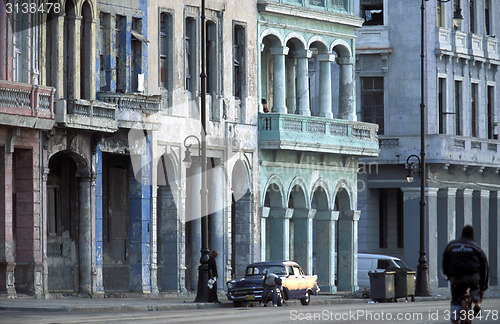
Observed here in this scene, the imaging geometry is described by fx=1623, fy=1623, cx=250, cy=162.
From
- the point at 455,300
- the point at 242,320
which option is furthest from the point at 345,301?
the point at 455,300

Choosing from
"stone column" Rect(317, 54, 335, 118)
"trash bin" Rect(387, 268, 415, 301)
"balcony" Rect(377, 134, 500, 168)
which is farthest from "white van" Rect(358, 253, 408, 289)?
"trash bin" Rect(387, 268, 415, 301)

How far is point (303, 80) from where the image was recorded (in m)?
60.3

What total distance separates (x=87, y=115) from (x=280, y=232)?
45.0 feet

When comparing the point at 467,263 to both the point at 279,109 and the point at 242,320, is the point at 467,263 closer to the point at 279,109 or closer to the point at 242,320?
the point at 242,320

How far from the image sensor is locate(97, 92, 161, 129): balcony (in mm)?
48984

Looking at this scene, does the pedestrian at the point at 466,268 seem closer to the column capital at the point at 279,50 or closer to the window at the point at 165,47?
the window at the point at 165,47

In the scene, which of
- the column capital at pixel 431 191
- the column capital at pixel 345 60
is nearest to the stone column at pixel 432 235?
the column capital at pixel 431 191

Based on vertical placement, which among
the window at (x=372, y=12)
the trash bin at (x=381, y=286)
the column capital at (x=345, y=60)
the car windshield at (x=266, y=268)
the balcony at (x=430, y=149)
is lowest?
the trash bin at (x=381, y=286)

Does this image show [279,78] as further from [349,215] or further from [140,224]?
[140,224]

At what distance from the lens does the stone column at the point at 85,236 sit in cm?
4841

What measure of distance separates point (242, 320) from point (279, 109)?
86.5 ft

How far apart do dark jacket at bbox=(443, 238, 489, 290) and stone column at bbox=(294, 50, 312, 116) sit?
113 feet

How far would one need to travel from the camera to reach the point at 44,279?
45844mm

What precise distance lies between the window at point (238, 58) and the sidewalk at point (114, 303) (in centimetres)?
800
